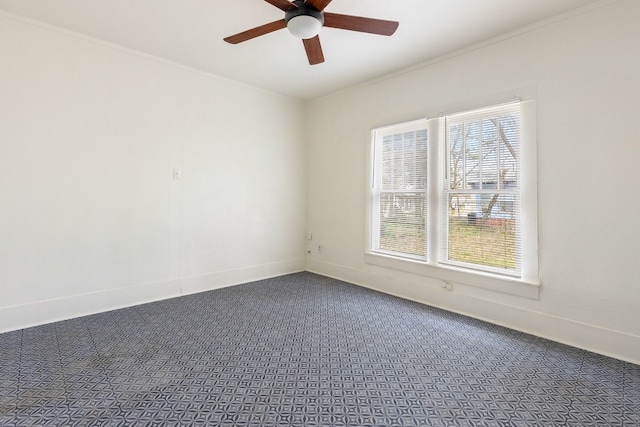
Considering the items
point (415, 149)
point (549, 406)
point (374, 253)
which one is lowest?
Answer: point (549, 406)

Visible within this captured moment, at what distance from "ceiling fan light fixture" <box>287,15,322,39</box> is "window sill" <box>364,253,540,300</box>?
8.64ft

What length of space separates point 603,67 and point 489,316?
7.61 ft

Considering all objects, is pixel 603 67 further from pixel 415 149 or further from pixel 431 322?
pixel 431 322

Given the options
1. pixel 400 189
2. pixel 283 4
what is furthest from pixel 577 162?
pixel 283 4

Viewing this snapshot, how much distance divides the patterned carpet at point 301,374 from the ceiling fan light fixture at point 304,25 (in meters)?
2.43

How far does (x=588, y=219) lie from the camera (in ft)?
8.36

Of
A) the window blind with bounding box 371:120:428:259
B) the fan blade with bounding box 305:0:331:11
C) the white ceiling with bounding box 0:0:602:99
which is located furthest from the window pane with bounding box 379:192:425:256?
the fan blade with bounding box 305:0:331:11

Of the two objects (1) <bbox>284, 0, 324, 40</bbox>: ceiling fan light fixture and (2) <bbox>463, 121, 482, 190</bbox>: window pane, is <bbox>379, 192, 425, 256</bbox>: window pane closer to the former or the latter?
(2) <bbox>463, 121, 482, 190</bbox>: window pane

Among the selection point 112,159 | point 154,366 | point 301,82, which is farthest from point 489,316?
point 112,159

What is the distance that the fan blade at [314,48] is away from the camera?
2.54 m

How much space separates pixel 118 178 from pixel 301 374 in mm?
2774

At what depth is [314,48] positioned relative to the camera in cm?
267

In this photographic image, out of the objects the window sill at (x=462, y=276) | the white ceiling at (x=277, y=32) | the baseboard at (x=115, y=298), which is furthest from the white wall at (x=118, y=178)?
the window sill at (x=462, y=276)

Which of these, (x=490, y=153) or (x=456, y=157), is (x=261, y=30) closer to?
(x=456, y=157)
